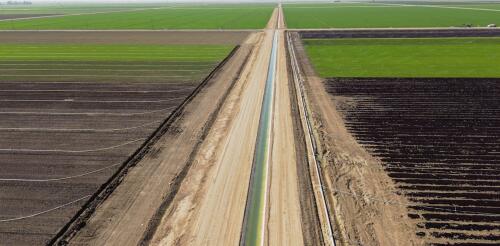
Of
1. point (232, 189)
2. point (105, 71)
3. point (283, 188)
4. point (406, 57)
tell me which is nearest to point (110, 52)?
point (105, 71)

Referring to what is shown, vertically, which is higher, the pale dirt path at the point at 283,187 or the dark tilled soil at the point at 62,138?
the dark tilled soil at the point at 62,138

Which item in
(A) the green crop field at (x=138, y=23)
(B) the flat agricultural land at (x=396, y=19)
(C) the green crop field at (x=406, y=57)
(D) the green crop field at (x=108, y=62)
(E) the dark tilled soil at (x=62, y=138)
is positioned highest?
(A) the green crop field at (x=138, y=23)

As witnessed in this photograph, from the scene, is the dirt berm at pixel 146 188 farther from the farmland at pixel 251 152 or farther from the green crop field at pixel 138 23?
the green crop field at pixel 138 23

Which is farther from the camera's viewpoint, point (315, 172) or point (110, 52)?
point (110, 52)

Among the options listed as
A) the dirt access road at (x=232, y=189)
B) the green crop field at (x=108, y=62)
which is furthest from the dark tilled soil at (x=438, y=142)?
the green crop field at (x=108, y=62)

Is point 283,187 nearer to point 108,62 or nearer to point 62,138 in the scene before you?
point 62,138

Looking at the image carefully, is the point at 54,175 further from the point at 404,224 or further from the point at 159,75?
the point at 159,75

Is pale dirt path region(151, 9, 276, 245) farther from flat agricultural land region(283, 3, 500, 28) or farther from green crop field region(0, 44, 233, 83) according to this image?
flat agricultural land region(283, 3, 500, 28)
